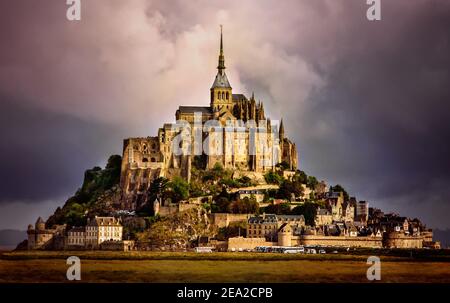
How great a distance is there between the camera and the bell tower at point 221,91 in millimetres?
108125

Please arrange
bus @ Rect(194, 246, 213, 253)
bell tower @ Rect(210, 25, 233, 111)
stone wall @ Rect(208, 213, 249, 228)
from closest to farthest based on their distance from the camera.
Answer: bus @ Rect(194, 246, 213, 253), stone wall @ Rect(208, 213, 249, 228), bell tower @ Rect(210, 25, 233, 111)

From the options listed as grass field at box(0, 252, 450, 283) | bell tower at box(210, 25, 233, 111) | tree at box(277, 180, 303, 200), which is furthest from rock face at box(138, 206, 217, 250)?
bell tower at box(210, 25, 233, 111)

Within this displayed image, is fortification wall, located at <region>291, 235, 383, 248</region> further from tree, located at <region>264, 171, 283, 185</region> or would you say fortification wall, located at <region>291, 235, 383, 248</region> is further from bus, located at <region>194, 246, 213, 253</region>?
tree, located at <region>264, 171, 283, 185</region>

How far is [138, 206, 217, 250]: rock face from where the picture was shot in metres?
90.2

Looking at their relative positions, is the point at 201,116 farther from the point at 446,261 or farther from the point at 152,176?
the point at 446,261

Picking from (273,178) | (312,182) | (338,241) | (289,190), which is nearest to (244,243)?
(338,241)

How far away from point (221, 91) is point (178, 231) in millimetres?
20777

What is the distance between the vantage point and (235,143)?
104 meters

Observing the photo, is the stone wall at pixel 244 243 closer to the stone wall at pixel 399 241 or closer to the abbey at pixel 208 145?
the stone wall at pixel 399 241

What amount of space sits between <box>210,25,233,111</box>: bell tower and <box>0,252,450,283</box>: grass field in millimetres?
26279

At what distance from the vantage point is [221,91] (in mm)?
108500

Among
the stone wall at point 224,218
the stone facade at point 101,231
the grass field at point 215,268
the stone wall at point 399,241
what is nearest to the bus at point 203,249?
the grass field at point 215,268
